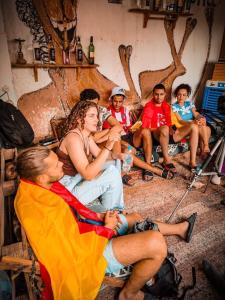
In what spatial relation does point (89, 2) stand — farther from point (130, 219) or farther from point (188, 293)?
point (188, 293)

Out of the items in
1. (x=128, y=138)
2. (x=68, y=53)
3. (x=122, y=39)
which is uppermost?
(x=122, y=39)

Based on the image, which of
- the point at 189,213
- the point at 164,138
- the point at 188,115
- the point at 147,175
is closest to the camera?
the point at 189,213

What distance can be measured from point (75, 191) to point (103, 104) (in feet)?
8.19

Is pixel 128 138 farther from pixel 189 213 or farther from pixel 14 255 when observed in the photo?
pixel 14 255

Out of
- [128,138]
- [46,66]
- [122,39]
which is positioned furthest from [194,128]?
[46,66]

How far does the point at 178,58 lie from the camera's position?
14.8 ft

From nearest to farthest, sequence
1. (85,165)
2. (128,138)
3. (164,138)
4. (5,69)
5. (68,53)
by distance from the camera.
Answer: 1. (85,165)
2. (5,69)
3. (164,138)
4. (68,53)
5. (128,138)

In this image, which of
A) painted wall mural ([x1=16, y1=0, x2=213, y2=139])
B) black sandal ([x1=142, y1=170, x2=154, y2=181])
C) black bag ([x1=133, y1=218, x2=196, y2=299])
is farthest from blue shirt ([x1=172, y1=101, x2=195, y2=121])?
black bag ([x1=133, y1=218, x2=196, y2=299])

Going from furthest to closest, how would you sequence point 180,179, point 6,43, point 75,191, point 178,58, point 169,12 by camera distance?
point 178,58 → point 169,12 → point 180,179 → point 6,43 → point 75,191

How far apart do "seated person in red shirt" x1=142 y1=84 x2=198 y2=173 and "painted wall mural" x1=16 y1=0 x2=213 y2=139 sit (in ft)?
2.59

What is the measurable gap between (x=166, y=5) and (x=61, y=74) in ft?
7.45

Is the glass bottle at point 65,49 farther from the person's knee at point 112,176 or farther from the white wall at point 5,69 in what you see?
the person's knee at point 112,176

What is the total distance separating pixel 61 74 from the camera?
3482mm

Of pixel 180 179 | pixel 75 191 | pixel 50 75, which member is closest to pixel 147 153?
pixel 180 179
